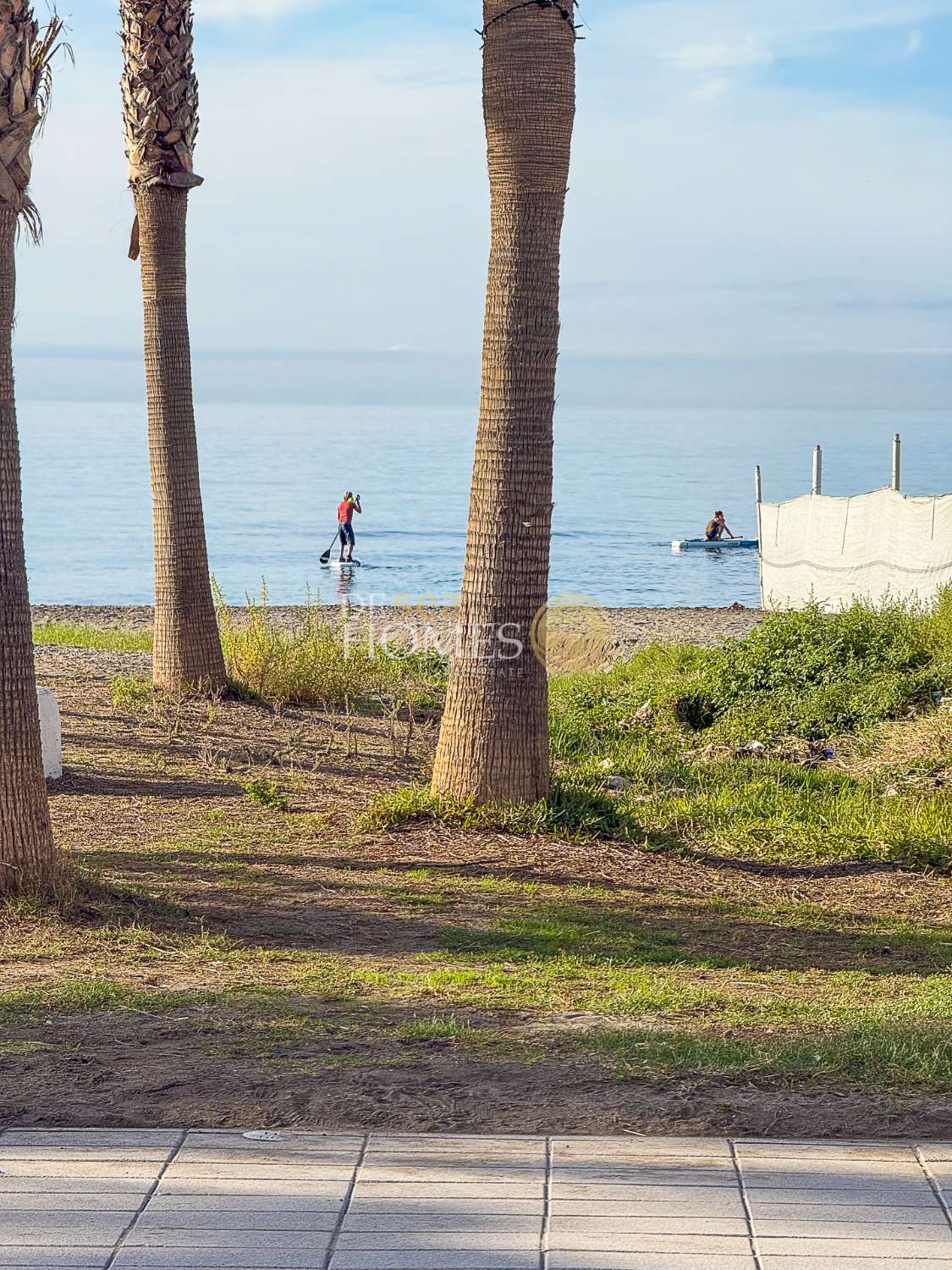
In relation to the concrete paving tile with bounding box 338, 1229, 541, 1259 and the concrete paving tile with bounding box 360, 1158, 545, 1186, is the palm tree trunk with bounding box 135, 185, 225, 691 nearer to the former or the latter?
the concrete paving tile with bounding box 360, 1158, 545, 1186

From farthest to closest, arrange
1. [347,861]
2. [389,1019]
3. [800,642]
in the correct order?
[800,642] < [347,861] < [389,1019]

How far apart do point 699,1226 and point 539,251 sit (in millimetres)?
6161

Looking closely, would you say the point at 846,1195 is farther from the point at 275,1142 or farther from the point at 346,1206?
the point at 275,1142

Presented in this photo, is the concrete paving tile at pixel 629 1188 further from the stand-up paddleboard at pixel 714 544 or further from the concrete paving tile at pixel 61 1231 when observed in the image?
the stand-up paddleboard at pixel 714 544

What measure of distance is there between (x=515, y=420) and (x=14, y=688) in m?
3.36

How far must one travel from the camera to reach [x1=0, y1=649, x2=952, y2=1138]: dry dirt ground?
400 cm

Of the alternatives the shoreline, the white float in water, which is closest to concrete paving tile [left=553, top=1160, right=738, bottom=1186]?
the white float in water

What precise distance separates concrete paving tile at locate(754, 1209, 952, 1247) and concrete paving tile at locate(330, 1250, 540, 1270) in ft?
1.83

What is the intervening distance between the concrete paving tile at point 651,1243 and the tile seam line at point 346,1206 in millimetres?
478

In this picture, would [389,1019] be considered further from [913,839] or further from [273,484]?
[273,484]

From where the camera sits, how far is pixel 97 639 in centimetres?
1961

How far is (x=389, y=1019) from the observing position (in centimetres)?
488

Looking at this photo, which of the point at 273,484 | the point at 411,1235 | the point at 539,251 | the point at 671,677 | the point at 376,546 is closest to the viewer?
the point at 411,1235

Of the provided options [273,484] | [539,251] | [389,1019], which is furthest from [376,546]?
[389,1019]
